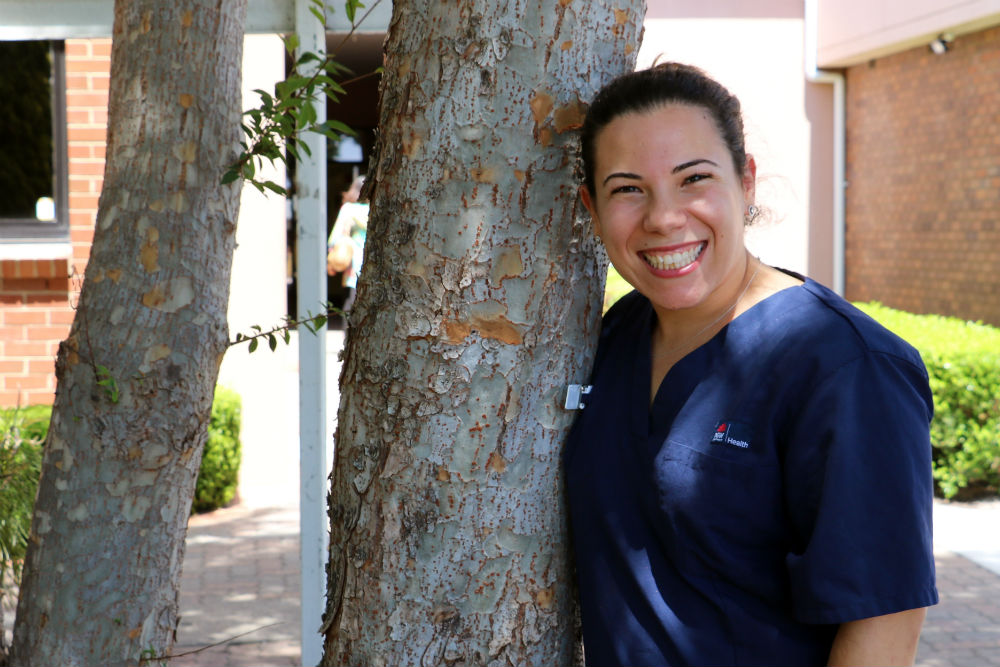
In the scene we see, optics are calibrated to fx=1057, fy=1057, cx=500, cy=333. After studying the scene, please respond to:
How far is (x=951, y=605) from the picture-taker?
5.36 metres

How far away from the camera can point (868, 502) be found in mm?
1473

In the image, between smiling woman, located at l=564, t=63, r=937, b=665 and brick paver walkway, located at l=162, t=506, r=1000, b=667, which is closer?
smiling woman, located at l=564, t=63, r=937, b=665

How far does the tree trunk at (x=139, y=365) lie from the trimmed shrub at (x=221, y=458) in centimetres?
442

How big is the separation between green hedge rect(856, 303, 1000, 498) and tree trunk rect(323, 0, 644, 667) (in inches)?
236

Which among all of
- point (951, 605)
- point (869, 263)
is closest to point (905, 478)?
point (951, 605)

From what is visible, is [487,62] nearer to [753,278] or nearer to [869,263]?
[753,278]

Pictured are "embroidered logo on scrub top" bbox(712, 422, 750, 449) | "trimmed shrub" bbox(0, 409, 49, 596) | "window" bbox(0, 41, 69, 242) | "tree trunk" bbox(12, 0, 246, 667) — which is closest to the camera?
"embroidered logo on scrub top" bbox(712, 422, 750, 449)

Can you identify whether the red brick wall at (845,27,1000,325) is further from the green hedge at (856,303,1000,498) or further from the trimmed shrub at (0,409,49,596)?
the trimmed shrub at (0,409,49,596)

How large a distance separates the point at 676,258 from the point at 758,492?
0.40 m

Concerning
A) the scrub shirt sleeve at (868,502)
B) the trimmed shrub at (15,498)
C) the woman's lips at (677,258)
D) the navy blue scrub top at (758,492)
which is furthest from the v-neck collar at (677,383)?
the trimmed shrub at (15,498)

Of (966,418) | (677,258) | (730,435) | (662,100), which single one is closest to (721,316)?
(677,258)

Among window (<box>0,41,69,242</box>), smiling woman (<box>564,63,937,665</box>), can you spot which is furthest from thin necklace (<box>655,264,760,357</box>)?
window (<box>0,41,69,242</box>)

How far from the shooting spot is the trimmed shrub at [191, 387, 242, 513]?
22.2ft

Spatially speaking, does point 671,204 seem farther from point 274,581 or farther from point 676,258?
point 274,581
